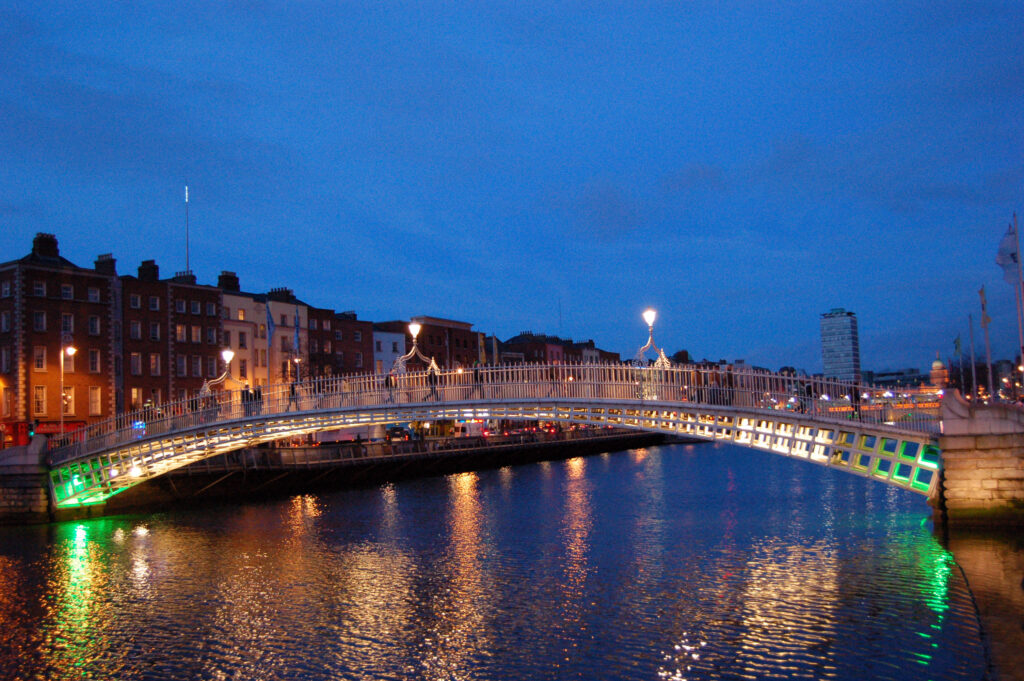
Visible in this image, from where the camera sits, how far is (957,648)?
57.1 ft

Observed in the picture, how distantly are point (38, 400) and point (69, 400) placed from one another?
201cm

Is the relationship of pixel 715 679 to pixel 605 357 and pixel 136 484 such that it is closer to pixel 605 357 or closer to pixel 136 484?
pixel 136 484

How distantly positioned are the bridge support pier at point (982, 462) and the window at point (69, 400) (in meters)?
50.8

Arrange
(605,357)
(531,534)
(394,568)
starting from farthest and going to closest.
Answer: (605,357) → (531,534) → (394,568)

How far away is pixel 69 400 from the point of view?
58.6 meters

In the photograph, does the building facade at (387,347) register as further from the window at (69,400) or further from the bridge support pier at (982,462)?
the bridge support pier at (982,462)

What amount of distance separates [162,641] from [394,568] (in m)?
8.77

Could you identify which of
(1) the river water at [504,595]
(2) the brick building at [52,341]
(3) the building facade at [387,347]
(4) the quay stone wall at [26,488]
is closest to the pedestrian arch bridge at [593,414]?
(4) the quay stone wall at [26,488]

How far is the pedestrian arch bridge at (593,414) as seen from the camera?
27.5m

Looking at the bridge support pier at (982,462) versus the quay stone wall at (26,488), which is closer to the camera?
the bridge support pier at (982,462)

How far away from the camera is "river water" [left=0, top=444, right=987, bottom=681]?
1792cm

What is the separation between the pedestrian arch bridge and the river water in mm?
2689

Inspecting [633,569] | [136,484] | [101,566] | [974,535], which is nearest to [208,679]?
[633,569]

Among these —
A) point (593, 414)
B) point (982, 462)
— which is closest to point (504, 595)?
point (593, 414)
